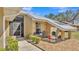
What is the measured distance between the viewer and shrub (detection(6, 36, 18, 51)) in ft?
21.1

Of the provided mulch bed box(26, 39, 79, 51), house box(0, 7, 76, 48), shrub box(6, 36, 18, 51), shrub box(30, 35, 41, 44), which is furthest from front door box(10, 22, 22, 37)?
mulch bed box(26, 39, 79, 51)

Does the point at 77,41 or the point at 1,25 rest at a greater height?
the point at 1,25

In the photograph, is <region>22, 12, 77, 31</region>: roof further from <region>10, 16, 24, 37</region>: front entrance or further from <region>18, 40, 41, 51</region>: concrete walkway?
<region>18, 40, 41, 51</region>: concrete walkway

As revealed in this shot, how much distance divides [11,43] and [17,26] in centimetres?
47

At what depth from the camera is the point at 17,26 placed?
6406 millimetres

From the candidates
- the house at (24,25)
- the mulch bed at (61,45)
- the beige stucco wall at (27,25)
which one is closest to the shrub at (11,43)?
the house at (24,25)

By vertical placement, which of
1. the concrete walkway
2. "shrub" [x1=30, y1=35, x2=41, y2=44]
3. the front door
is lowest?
the concrete walkway

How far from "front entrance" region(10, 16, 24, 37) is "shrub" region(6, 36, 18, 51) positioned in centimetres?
Result: 13

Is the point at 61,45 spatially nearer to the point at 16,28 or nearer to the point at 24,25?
the point at 24,25
